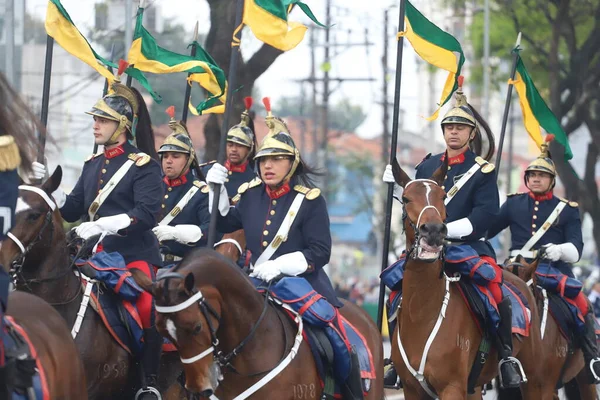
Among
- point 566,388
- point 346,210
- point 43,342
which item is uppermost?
point 43,342

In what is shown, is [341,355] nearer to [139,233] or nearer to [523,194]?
[139,233]

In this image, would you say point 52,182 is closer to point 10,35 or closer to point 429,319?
point 429,319

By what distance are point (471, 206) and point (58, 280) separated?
12.5ft

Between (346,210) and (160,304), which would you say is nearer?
(160,304)

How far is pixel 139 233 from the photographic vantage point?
10.4 m

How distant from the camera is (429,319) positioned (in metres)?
10.5

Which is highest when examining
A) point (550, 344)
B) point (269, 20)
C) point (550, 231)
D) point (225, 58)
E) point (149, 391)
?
point (269, 20)

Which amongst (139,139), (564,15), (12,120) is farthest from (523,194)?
(564,15)

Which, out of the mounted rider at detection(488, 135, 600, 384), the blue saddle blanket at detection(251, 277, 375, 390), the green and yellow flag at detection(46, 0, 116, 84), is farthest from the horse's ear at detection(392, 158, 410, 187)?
the mounted rider at detection(488, 135, 600, 384)

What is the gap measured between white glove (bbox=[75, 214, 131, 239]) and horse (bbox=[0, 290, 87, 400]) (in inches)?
78.0

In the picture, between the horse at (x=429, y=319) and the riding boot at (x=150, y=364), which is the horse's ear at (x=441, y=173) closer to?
the horse at (x=429, y=319)

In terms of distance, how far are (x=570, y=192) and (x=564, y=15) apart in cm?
414

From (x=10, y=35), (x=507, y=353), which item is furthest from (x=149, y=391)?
(x=10, y=35)

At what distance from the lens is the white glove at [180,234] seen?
1140cm
